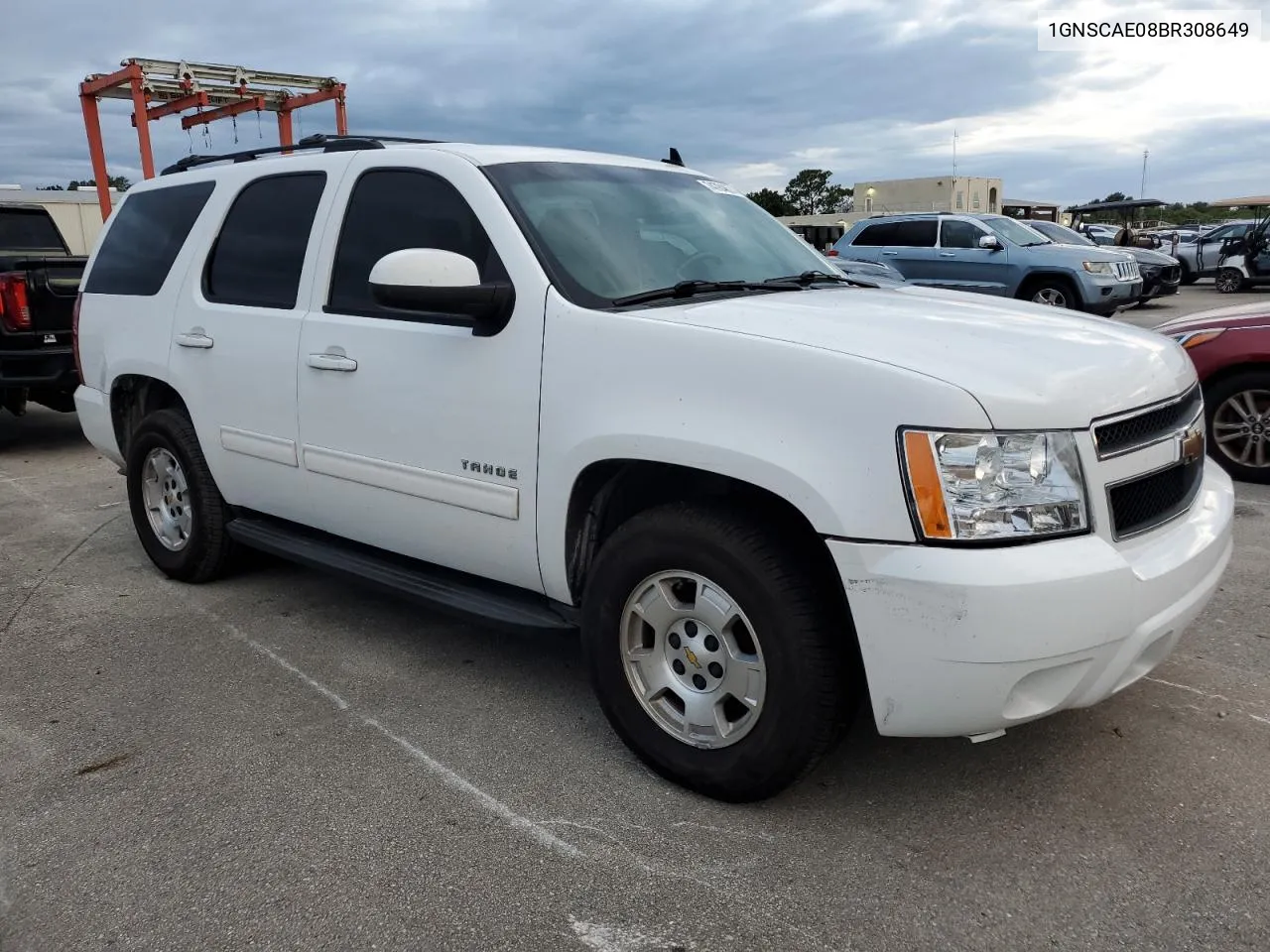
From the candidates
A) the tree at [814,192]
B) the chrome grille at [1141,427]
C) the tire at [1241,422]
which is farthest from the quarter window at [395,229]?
the tree at [814,192]

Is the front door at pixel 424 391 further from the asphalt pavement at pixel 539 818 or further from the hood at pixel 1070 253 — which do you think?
the hood at pixel 1070 253

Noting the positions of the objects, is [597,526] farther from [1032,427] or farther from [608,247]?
[1032,427]

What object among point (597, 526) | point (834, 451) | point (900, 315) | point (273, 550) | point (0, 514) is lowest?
point (0, 514)

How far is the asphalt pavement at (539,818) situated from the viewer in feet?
7.89

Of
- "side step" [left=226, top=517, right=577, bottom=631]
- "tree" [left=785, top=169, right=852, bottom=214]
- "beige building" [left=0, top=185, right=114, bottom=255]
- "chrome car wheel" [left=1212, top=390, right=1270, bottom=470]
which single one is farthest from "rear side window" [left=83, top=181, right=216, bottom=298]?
"tree" [left=785, top=169, right=852, bottom=214]

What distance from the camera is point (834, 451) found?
2.45 meters

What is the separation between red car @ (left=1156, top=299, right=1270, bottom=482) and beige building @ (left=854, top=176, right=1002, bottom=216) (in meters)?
37.9

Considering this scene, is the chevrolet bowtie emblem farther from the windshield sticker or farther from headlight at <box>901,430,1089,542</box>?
the windshield sticker

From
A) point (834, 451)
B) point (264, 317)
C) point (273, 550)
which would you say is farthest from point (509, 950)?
point (264, 317)

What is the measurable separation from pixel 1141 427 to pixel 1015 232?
13.5 m

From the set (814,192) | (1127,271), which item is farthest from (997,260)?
(814,192)

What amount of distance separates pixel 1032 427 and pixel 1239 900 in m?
1.23

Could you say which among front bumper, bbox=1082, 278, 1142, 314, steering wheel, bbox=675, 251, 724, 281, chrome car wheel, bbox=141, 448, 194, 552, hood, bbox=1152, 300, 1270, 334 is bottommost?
chrome car wheel, bbox=141, 448, 194, 552

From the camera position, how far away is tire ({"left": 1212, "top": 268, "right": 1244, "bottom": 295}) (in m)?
21.8
